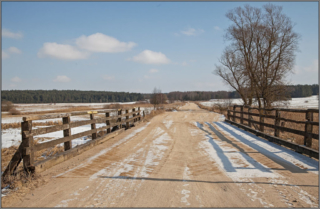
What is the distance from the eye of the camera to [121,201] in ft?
11.5

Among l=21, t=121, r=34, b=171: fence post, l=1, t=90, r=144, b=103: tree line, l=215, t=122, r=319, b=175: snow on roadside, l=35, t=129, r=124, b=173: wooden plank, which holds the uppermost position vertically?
l=1, t=90, r=144, b=103: tree line

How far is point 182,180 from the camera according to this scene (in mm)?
4461

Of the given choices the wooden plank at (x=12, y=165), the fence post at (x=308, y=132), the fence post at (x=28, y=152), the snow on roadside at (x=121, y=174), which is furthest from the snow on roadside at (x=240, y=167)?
the wooden plank at (x=12, y=165)

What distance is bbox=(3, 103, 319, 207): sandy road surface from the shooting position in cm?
351

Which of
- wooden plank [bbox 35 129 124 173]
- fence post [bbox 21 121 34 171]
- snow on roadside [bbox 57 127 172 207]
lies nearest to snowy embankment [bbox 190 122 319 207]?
snow on roadside [bbox 57 127 172 207]

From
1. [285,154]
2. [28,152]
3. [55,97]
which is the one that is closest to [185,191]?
[28,152]

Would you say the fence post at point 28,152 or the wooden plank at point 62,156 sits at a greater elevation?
the fence post at point 28,152

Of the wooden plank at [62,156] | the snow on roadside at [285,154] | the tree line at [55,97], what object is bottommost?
the snow on roadside at [285,154]

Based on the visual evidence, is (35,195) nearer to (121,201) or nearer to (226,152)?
(121,201)

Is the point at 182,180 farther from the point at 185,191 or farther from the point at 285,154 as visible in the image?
the point at 285,154

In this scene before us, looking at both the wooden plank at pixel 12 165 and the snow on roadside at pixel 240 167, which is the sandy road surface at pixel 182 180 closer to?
the snow on roadside at pixel 240 167

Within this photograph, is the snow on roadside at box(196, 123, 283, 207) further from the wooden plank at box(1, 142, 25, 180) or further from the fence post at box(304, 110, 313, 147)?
the wooden plank at box(1, 142, 25, 180)

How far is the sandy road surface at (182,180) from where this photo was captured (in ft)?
11.5

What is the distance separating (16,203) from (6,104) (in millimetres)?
52797
